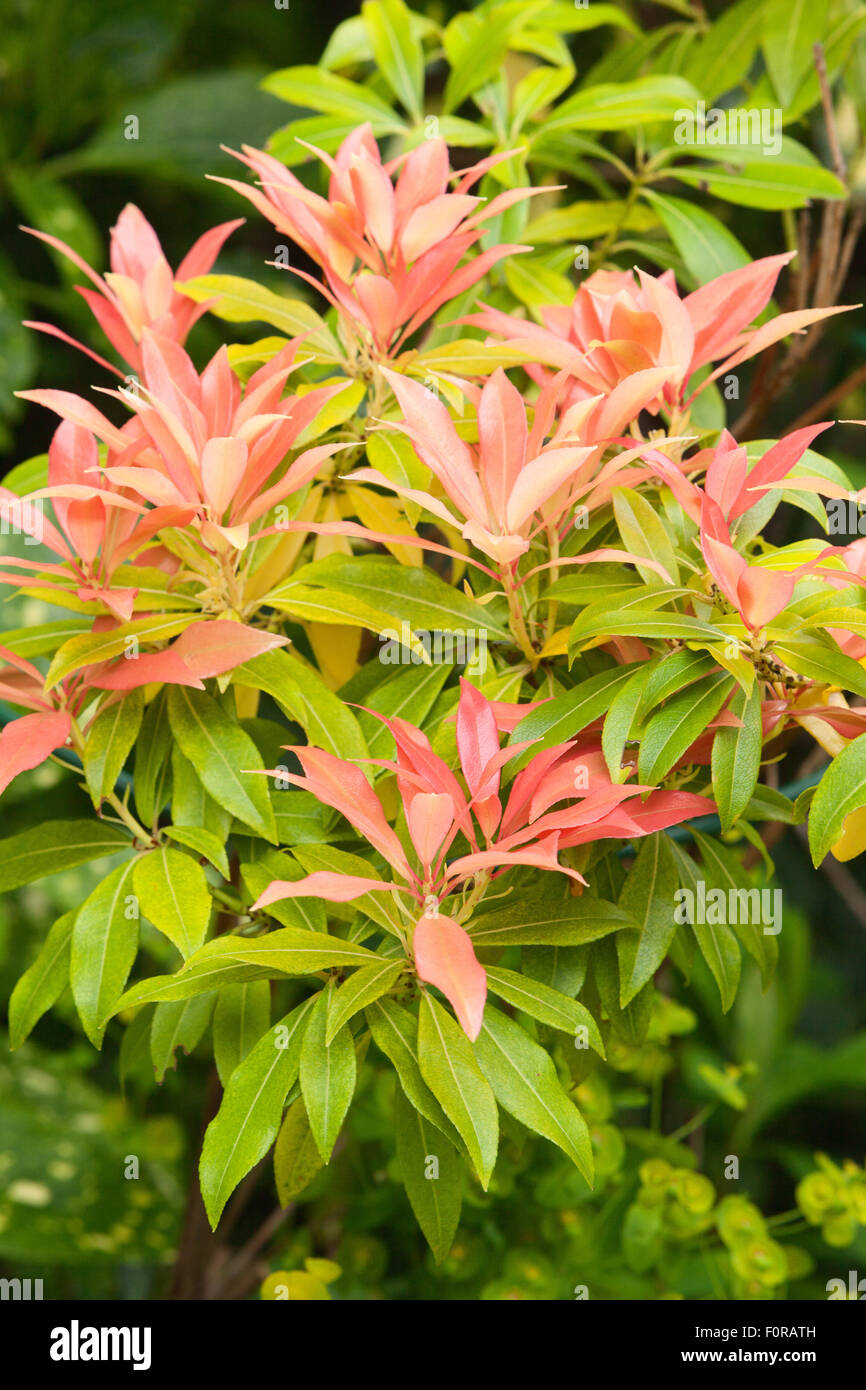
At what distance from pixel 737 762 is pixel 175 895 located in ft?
0.83

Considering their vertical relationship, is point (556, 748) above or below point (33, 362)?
below

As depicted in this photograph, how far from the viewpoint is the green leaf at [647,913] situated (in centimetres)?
52

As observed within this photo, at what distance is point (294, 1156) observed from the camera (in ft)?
1.76

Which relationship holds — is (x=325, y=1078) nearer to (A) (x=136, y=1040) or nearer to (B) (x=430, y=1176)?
(B) (x=430, y=1176)

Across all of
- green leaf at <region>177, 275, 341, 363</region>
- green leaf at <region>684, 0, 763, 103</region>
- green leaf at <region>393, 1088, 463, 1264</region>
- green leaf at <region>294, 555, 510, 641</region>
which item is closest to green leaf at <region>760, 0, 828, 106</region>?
green leaf at <region>684, 0, 763, 103</region>

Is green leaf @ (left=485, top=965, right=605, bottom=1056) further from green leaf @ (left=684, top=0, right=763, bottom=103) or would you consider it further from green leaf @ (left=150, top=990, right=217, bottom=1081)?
green leaf @ (left=684, top=0, right=763, bottom=103)

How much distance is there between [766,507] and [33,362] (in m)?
1.08

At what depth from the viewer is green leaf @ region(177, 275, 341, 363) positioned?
0.64 m

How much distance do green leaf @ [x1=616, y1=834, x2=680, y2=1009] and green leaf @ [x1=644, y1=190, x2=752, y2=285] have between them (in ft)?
1.39

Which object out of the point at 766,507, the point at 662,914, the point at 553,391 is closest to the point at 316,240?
the point at 553,391

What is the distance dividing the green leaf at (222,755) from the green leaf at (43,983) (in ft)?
0.36

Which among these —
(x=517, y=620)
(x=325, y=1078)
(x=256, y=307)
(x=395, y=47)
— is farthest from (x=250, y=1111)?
(x=395, y=47)

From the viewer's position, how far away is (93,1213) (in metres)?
1.26
